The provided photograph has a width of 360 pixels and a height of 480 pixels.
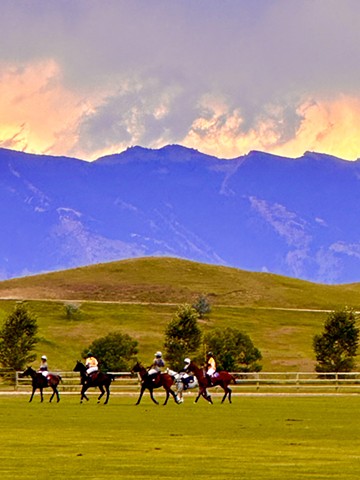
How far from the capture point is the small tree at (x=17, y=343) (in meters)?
107

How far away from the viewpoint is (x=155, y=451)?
1163 inches

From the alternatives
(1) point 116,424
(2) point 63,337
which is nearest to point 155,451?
(1) point 116,424

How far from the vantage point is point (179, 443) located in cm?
3194

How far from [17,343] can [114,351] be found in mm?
10602

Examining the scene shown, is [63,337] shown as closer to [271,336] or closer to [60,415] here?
[271,336]

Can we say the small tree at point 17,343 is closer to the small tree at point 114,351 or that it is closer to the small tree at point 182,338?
the small tree at point 114,351

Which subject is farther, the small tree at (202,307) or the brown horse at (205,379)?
the small tree at (202,307)

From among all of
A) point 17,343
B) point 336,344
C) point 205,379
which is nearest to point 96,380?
point 205,379

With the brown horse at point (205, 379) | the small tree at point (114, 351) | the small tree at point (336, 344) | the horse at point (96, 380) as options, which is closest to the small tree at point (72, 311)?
the small tree at point (114, 351)

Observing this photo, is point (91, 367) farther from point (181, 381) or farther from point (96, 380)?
point (181, 381)

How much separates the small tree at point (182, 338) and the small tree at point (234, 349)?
1.71 meters

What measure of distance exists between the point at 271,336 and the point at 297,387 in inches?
3498

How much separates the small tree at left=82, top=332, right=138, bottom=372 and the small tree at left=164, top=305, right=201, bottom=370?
4.39 metres

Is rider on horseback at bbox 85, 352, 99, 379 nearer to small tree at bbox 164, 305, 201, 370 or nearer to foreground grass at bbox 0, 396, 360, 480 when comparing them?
foreground grass at bbox 0, 396, 360, 480
